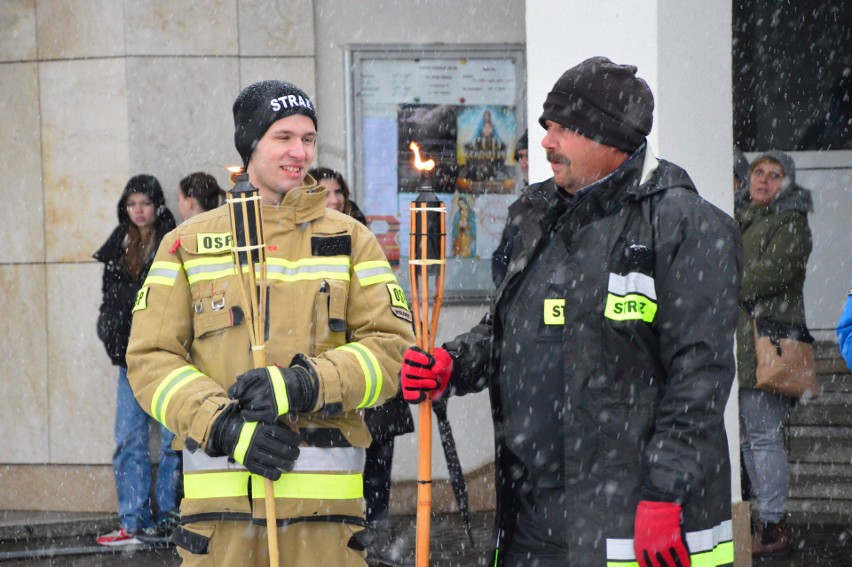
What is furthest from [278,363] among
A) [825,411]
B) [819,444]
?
[825,411]

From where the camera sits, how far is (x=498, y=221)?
29.2 feet

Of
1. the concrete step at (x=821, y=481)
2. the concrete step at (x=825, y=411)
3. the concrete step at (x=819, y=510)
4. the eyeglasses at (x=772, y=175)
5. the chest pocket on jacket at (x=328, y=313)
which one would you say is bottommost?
the concrete step at (x=819, y=510)

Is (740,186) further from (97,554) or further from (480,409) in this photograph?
(97,554)

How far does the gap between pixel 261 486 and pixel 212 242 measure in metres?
0.72

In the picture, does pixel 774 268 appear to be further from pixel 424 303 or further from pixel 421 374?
pixel 421 374

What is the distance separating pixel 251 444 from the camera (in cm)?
367

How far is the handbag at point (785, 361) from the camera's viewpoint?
24.1 feet

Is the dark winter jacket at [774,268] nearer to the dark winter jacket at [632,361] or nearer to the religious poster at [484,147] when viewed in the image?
the religious poster at [484,147]

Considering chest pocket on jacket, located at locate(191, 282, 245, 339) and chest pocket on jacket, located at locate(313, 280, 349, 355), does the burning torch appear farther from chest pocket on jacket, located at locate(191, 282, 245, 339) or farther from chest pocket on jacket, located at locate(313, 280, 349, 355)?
chest pocket on jacket, located at locate(191, 282, 245, 339)

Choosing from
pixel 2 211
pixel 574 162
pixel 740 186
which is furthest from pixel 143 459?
pixel 574 162

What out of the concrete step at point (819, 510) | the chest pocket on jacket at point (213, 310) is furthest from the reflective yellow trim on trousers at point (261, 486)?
the concrete step at point (819, 510)

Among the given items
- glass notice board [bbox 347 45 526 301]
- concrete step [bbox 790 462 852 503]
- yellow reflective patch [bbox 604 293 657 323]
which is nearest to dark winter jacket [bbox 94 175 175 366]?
glass notice board [bbox 347 45 526 301]

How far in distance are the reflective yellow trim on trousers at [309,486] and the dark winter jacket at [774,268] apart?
4018 mm

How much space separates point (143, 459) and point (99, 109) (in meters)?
2.19
